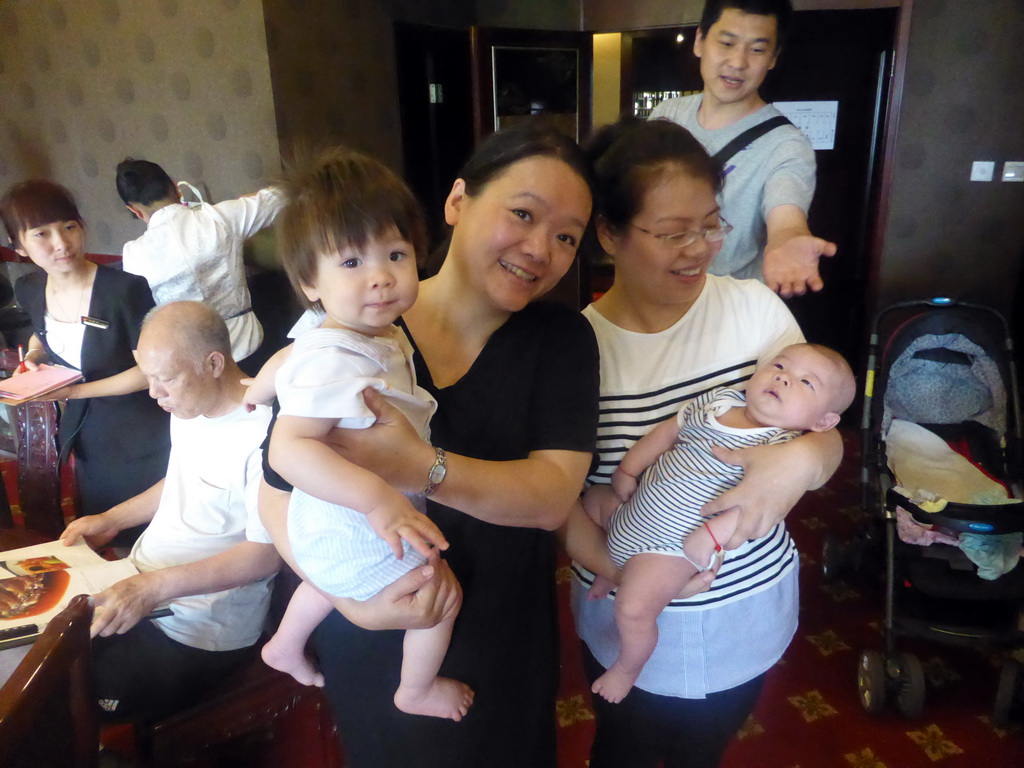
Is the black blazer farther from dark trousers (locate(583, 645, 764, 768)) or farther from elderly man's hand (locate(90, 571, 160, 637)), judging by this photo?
dark trousers (locate(583, 645, 764, 768))

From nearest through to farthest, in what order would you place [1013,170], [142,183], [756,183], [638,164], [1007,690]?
[638,164]
[756,183]
[1007,690]
[142,183]
[1013,170]

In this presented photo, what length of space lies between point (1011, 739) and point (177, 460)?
2.58 m

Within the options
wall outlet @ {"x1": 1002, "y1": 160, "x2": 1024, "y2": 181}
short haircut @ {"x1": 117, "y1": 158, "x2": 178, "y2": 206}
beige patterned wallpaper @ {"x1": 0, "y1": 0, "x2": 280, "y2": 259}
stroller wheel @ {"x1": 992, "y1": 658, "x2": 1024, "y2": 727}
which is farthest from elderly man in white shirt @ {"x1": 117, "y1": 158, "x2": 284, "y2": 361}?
wall outlet @ {"x1": 1002, "y1": 160, "x2": 1024, "y2": 181}

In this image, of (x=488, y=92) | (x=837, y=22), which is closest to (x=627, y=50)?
(x=488, y=92)

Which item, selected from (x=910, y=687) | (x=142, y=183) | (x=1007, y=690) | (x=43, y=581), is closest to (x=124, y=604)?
(x=43, y=581)

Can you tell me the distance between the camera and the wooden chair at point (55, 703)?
0.89 metres

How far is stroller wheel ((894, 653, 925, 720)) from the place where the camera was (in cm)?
222

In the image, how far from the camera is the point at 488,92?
4.67 meters

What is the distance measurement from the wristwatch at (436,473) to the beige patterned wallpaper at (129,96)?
3281 millimetres

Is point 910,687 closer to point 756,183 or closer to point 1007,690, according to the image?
point 1007,690

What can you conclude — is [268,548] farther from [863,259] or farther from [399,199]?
[863,259]

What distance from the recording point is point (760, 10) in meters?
1.90

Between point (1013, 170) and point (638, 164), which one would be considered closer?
point (638, 164)

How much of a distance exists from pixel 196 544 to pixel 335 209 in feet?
3.59
